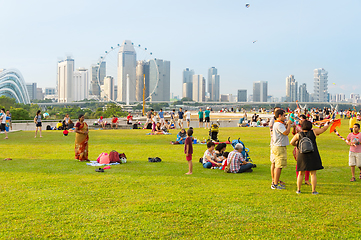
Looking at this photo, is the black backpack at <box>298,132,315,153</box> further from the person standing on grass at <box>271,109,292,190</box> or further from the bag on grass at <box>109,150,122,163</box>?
the bag on grass at <box>109,150,122,163</box>

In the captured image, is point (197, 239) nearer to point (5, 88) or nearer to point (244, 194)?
point (244, 194)

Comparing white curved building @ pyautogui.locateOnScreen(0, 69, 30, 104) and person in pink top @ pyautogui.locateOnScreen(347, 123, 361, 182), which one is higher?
white curved building @ pyautogui.locateOnScreen(0, 69, 30, 104)

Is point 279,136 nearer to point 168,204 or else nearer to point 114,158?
point 168,204

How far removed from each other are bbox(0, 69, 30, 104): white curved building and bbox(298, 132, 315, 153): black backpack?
144 metres

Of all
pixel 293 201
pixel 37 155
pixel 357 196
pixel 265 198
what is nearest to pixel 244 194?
pixel 265 198

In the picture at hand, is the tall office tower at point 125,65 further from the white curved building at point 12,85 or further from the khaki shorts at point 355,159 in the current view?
the khaki shorts at point 355,159

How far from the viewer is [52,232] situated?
4.88 meters

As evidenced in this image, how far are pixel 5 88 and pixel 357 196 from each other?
14649 cm

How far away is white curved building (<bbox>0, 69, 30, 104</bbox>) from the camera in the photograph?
13075 cm

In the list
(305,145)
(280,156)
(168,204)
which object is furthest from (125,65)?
(168,204)

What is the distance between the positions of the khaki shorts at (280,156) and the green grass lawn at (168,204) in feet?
2.15

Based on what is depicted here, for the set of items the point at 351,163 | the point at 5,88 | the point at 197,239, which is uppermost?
the point at 5,88

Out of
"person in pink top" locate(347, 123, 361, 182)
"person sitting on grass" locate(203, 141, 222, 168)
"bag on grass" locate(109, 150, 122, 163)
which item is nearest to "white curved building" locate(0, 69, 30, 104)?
"bag on grass" locate(109, 150, 122, 163)

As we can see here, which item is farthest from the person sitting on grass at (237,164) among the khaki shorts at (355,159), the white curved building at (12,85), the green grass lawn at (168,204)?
the white curved building at (12,85)
